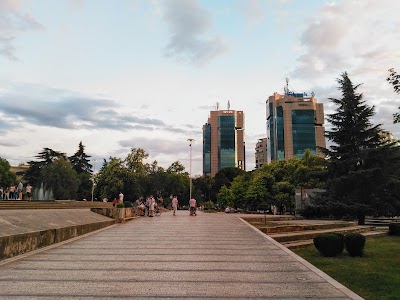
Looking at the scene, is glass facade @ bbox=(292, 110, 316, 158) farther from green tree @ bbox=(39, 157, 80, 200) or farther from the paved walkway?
the paved walkway

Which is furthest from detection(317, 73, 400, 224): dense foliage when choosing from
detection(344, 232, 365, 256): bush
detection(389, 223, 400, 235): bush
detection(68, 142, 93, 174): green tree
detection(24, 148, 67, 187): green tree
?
detection(68, 142, 93, 174): green tree

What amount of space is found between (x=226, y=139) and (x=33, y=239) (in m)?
132

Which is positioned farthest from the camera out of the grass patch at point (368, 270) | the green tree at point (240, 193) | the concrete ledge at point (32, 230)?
the green tree at point (240, 193)

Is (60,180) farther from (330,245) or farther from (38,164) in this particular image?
(330,245)

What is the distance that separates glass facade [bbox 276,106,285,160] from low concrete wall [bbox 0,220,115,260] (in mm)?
107127

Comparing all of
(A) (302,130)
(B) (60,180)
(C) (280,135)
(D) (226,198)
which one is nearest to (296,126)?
(A) (302,130)

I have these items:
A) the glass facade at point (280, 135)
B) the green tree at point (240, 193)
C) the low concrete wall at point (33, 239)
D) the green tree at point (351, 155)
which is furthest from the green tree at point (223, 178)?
the low concrete wall at point (33, 239)

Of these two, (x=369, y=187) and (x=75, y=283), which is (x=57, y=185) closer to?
(x=369, y=187)

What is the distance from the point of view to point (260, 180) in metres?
51.2

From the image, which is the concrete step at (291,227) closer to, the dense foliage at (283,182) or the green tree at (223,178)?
the dense foliage at (283,182)

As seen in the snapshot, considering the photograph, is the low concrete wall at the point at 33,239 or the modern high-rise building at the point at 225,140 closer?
the low concrete wall at the point at 33,239

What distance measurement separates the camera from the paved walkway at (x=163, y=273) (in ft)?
19.0

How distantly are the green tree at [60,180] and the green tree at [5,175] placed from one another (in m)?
12.0

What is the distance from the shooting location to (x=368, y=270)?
1048cm
